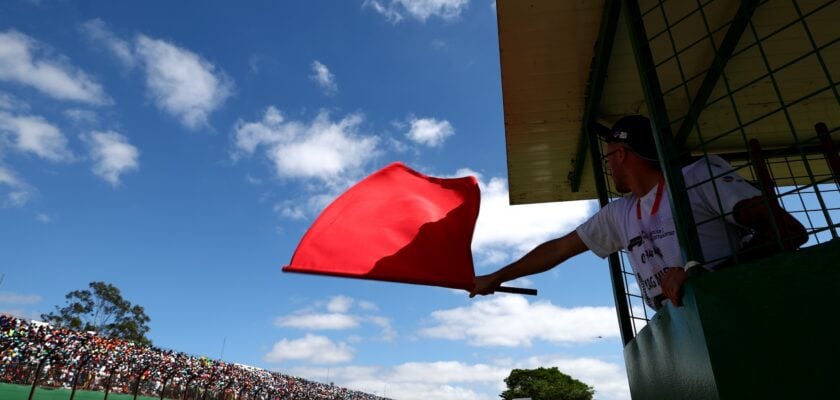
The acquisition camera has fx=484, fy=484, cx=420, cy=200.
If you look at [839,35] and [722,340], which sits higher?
[839,35]

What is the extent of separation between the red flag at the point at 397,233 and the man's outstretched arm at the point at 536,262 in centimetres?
9

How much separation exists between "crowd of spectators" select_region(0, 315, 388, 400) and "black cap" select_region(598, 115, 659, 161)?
23.7m

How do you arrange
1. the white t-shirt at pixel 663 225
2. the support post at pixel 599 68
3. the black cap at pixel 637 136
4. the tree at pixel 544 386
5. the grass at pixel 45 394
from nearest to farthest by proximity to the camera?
the white t-shirt at pixel 663 225
the black cap at pixel 637 136
the support post at pixel 599 68
the grass at pixel 45 394
the tree at pixel 544 386

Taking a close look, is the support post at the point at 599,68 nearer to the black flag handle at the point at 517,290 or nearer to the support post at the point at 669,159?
the support post at the point at 669,159

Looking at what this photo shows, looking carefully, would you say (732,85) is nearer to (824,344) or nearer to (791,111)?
(791,111)

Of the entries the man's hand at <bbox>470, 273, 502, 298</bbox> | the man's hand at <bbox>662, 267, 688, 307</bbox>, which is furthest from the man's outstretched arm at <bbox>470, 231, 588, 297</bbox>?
the man's hand at <bbox>662, 267, 688, 307</bbox>

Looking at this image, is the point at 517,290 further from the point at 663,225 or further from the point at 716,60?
the point at 716,60

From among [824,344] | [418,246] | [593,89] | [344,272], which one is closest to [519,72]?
[593,89]

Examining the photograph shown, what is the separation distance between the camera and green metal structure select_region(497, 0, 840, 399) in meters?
1.43

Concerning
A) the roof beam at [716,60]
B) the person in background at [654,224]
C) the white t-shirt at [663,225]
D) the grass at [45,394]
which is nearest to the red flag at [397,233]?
the person in background at [654,224]

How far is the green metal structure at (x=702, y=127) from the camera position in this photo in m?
1.43

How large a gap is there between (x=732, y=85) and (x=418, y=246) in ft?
9.37

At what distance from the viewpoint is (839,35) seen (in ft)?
11.1

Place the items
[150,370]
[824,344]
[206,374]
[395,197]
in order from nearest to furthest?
[824,344], [395,197], [150,370], [206,374]
